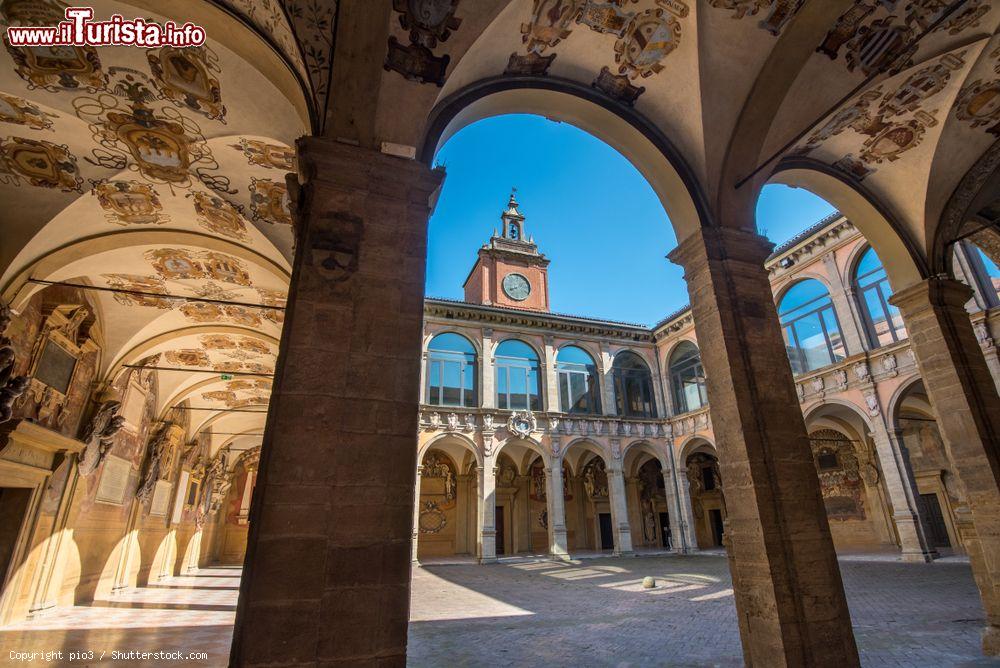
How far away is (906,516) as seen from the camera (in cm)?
1359

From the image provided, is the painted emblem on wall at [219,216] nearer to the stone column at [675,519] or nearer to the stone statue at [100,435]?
the stone statue at [100,435]

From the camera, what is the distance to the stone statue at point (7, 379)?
21.7ft

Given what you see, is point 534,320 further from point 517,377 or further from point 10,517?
point 10,517

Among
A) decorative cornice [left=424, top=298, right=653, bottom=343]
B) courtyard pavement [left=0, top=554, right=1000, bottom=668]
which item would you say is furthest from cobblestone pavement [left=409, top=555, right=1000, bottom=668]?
decorative cornice [left=424, top=298, right=653, bottom=343]

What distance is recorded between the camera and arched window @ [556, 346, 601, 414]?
2180cm

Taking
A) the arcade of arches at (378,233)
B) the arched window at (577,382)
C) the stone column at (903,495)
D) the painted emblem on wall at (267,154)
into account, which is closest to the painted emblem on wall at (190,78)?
the arcade of arches at (378,233)

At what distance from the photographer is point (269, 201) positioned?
6.79 m

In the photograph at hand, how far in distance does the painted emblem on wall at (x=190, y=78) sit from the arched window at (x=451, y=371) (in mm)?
15079

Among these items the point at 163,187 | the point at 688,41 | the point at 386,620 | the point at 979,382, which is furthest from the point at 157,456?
the point at 979,382

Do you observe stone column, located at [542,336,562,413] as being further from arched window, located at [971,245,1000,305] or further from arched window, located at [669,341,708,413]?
arched window, located at [971,245,1000,305]

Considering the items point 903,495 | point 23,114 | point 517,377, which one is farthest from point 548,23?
point 517,377

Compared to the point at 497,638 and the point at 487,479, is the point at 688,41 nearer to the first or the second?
the point at 497,638

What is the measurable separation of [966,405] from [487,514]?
15276 mm

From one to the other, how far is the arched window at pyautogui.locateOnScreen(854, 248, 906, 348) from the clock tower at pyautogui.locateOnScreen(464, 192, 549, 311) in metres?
14.9
